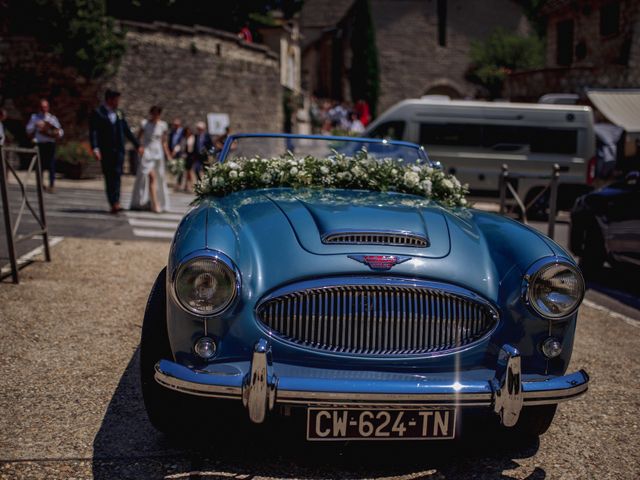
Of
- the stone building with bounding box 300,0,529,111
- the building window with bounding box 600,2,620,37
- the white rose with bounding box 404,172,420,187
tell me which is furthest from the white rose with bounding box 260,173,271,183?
the stone building with bounding box 300,0,529,111

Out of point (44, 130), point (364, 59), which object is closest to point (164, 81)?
point (44, 130)

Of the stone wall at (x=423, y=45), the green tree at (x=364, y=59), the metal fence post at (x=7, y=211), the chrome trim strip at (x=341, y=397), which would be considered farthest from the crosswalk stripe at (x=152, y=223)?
the stone wall at (x=423, y=45)

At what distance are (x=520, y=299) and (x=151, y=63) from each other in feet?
78.1

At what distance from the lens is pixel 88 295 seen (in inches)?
236

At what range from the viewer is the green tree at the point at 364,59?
43.7 meters

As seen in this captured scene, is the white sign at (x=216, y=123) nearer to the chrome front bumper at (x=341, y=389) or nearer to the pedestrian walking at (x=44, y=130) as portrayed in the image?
the pedestrian walking at (x=44, y=130)

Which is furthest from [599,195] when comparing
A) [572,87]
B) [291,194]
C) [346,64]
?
[346,64]

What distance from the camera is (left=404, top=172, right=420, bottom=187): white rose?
4273 millimetres

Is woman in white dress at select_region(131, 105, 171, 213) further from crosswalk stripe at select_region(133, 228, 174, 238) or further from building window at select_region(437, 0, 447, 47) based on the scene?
building window at select_region(437, 0, 447, 47)

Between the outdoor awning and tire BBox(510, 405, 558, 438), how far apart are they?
14196mm

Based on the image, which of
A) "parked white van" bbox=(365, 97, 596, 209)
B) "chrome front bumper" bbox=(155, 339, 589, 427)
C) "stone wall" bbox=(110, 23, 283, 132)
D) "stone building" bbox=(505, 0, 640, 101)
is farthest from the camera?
"stone building" bbox=(505, 0, 640, 101)

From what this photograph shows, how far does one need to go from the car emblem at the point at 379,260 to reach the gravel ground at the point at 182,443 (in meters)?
0.87

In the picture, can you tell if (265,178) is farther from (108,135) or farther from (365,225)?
(108,135)

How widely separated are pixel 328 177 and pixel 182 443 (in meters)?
1.80
